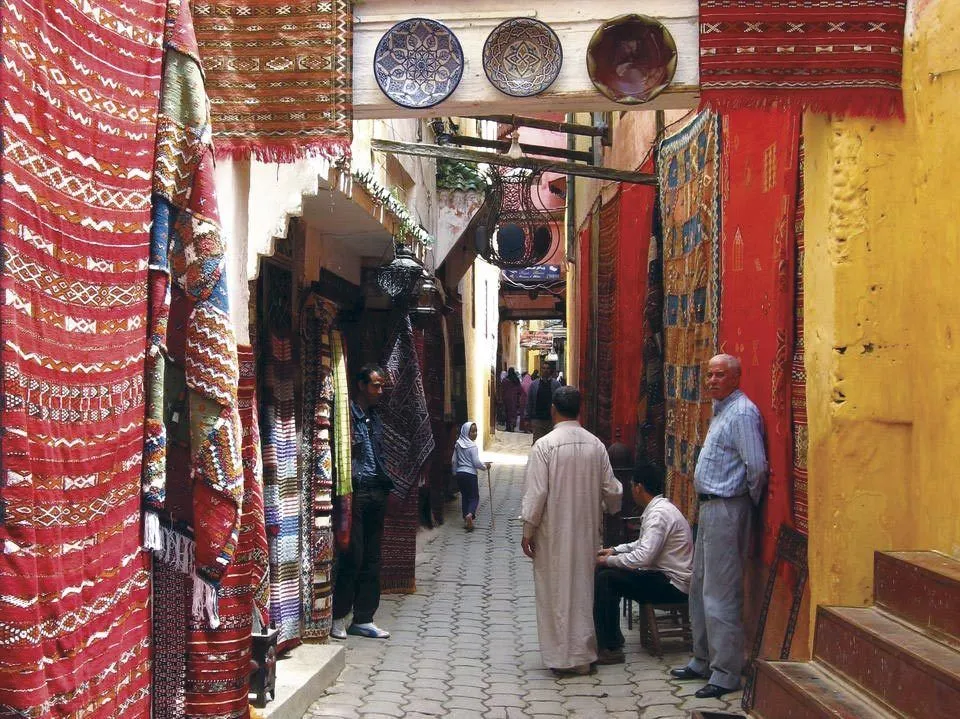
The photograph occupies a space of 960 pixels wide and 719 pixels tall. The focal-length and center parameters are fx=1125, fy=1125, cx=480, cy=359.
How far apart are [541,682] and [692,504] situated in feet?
5.13

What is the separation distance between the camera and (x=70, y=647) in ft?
7.94

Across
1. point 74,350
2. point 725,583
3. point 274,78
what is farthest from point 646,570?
point 74,350

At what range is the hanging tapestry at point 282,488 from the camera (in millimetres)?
6082

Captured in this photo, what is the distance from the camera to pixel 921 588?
3795 mm

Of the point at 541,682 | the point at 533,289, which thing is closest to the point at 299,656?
the point at 541,682

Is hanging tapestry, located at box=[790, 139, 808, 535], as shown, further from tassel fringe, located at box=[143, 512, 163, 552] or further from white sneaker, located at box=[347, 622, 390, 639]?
tassel fringe, located at box=[143, 512, 163, 552]

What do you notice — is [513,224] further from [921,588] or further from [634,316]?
[921,588]

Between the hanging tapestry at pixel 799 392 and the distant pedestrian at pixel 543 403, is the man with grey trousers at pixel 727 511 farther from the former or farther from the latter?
the distant pedestrian at pixel 543 403

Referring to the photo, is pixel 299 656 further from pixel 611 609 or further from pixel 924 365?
pixel 924 365

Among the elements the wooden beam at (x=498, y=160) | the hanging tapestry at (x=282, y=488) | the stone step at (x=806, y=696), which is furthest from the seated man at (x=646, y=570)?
the wooden beam at (x=498, y=160)

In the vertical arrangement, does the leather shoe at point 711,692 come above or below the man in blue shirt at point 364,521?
below

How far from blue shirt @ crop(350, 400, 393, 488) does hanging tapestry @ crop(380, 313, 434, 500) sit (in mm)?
204

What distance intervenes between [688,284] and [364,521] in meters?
2.60

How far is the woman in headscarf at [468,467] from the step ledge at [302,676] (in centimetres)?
531
